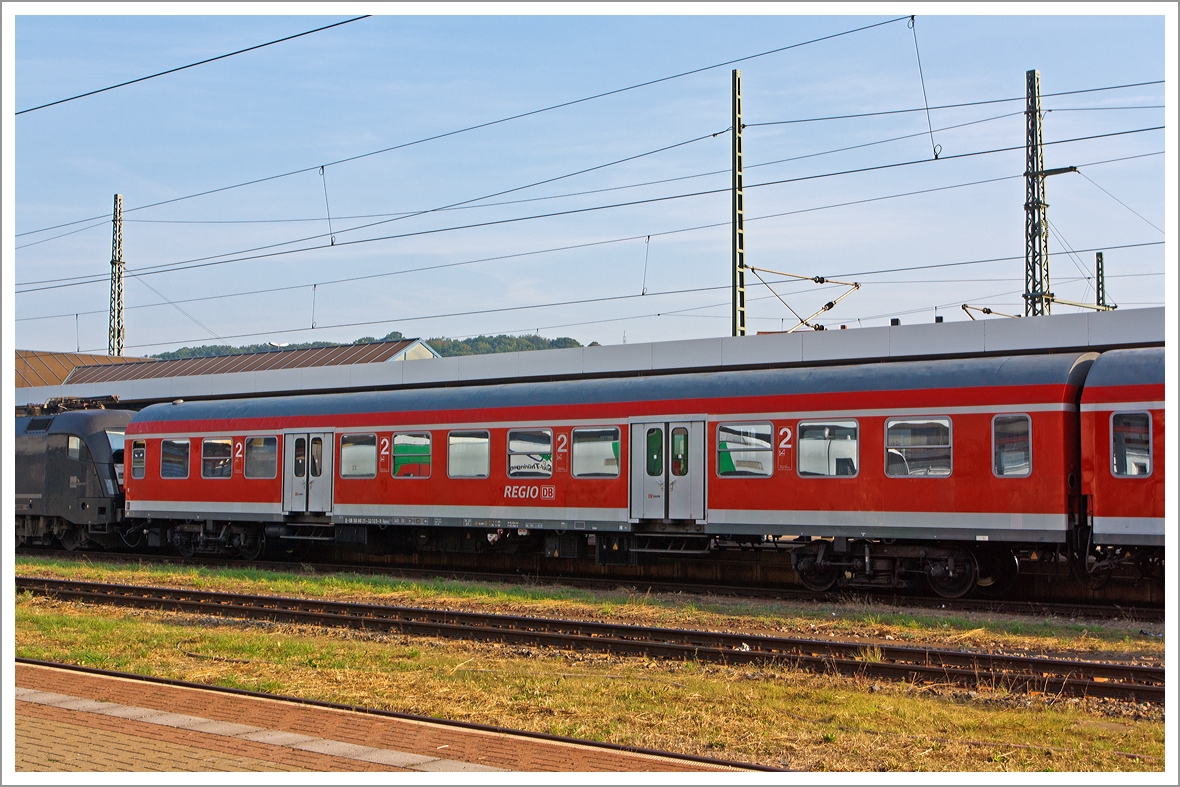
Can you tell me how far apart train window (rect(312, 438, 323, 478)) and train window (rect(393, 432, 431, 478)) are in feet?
6.23

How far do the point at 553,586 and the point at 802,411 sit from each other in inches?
213

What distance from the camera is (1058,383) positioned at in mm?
15711

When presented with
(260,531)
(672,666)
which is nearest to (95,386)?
(260,531)

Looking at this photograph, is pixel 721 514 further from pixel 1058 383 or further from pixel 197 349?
pixel 197 349

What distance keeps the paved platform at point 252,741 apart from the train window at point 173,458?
52.2 ft

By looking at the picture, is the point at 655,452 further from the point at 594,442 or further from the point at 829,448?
the point at 829,448

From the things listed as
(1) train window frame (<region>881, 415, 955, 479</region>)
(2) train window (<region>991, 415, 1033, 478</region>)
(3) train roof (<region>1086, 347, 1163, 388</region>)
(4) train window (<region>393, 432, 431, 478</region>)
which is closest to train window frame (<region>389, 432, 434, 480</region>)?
(4) train window (<region>393, 432, 431, 478</region>)

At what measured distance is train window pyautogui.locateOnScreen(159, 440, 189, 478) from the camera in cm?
2495

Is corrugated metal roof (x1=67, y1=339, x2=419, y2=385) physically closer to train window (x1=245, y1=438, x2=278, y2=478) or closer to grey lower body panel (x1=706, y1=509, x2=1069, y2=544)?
train window (x1=245, y1=438, x2=278, y2=478)

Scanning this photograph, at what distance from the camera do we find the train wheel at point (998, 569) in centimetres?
1708

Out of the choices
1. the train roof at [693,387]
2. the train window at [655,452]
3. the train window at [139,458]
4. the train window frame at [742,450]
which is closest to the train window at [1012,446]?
the train roof at [693,387]

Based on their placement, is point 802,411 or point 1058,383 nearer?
point 1058,383

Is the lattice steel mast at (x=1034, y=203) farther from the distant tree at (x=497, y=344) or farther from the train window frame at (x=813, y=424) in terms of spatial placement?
Result: the distant tree at (x=497, y=344)

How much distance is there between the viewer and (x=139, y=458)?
1013 inches
